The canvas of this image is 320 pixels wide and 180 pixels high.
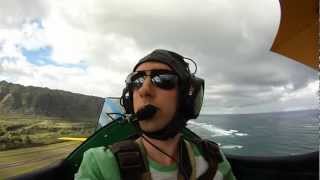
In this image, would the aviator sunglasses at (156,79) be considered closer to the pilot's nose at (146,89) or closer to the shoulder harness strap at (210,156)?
the pilot's nose at (146,89)

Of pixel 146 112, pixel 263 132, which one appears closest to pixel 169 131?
pixel 146 112

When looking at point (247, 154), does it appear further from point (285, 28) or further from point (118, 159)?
point (285, 28)

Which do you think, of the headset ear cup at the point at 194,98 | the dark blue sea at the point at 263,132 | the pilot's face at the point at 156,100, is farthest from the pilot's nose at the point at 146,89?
the dark blue sea at the point at 263,132

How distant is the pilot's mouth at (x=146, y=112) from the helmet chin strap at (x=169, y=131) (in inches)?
2.0

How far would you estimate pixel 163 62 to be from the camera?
1051 mm

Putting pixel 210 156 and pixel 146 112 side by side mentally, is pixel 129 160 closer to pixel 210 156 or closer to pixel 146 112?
pixel 146 112

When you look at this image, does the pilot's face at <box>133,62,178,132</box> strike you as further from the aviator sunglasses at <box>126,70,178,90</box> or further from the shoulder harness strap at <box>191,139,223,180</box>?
the shoulder harness strap at <box>191,139,223,180</box>

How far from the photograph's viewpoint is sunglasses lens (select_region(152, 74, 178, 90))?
101 cm

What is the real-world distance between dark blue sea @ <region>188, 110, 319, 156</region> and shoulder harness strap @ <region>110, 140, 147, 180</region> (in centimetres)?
43

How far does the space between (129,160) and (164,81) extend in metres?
0.24

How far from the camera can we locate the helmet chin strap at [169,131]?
3.25 ft

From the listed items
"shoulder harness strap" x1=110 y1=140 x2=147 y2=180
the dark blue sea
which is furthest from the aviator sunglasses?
the dark blue sea

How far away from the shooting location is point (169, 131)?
100 centimetres

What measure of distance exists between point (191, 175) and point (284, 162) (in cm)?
72
